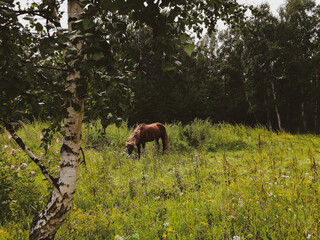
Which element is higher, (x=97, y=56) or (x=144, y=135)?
(x=97, y=56)

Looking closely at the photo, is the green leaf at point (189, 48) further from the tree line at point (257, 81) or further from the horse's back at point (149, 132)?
the tree line at point (257, 81)

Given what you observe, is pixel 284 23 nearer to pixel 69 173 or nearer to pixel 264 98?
pixel 264 98

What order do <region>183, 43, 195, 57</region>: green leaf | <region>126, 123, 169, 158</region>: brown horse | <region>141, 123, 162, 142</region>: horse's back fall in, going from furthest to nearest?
<region>141, 123, 162, 142</region>: horse's back, <region>126, 123, 169, 158</region>: brown horse, <region>183, 43, 195, 57</region>: green leaf

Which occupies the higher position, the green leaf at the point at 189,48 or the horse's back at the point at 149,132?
the green leaf at the point at 189,48

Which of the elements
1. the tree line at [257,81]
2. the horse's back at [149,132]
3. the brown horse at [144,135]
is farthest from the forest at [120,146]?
the tree line at [257,81]

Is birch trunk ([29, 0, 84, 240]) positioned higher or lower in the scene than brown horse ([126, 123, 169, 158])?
higher

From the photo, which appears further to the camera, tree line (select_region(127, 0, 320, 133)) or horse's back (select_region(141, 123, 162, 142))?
tree line (select_region(127, 0, 320, 133))

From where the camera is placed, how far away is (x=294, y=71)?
2433 cm

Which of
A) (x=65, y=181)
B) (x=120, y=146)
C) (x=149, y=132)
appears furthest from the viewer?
(x=120, y=146)

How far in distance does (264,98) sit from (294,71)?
5.09 m

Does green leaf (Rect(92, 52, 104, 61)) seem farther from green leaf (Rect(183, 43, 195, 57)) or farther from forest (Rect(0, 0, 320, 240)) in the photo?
green leaf (Rect(183, 43, 195, 57))

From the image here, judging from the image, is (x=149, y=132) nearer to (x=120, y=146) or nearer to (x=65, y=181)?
(x=120, y=146)

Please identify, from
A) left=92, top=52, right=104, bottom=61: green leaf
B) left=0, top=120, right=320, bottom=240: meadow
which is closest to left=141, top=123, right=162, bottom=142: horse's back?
left=0, top=120, right=320, bottom=240: meadow

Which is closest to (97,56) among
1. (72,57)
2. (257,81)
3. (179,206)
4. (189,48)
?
(72,57)
